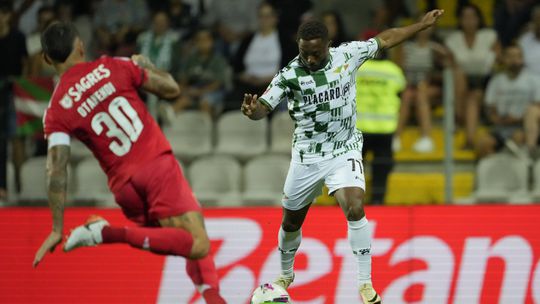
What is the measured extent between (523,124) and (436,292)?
3.59 meters

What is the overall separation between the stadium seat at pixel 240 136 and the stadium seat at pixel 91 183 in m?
1.34

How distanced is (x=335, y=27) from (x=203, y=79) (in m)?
1.63

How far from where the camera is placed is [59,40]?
7.97m

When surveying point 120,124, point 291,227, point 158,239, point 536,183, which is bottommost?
point 536,183

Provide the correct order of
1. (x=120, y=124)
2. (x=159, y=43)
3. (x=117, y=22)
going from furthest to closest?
(x=117, y=22) → (x=159, y=43) → (x=120, y=124)

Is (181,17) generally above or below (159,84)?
below

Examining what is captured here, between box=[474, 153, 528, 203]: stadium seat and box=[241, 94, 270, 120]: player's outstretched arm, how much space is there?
4.56 metres

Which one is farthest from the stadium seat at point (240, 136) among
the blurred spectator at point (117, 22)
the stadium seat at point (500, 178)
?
the stadium seat at point (500, 178)

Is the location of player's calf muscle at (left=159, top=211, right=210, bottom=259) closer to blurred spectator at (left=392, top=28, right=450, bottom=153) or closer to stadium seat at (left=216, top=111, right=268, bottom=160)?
stadium seat at (left=216, top=111, right=268, bottom=160)

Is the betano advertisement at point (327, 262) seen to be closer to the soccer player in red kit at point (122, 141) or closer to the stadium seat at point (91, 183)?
the soccer player in red kit at point (122, 141)

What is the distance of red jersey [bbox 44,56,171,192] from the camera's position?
26.1 ft

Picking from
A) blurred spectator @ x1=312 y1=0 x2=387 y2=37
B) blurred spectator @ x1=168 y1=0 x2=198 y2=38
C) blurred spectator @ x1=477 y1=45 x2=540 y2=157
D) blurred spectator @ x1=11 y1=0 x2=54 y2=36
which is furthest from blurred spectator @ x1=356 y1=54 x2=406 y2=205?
blurred spectator @ x1=11 y1=0 x2=54 y2=36

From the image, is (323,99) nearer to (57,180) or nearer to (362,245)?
(362,245)

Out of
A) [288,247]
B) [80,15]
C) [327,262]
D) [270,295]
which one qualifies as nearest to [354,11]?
[80,15]
